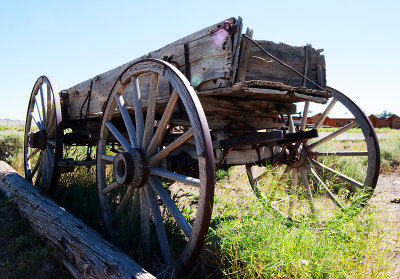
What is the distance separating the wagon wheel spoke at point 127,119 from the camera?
2491mm

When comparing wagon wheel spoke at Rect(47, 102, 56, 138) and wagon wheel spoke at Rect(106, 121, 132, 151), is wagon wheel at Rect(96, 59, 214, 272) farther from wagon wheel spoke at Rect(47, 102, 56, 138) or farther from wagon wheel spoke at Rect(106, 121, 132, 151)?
wagon wheel spoke at Rect(47, 102, 56, 138)

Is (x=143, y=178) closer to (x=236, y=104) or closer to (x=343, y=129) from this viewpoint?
(x=236, y=104)

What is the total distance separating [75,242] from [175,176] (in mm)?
903

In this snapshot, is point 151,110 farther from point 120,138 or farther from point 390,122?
point 390,122

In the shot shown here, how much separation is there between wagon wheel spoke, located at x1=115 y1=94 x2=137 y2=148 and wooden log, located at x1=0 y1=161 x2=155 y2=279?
76 centimetres

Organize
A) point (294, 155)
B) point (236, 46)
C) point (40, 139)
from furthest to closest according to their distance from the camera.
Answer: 1. point (40, 139)
2. point (294, 155)
3. point (236, 46)

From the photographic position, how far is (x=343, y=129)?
129 inches

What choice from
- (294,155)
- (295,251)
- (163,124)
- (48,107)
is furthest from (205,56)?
(48,107)

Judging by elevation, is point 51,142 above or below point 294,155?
above

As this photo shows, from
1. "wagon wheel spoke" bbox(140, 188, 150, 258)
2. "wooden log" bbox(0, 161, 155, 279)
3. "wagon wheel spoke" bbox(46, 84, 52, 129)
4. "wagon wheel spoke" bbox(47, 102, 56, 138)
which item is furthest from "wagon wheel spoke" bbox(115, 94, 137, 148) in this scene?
"wagon wheel spoke" bbox(46, 84, 52, 129)

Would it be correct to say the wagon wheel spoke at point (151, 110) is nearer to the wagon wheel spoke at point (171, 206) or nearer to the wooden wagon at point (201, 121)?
the wooden wagon at point (201, 121)

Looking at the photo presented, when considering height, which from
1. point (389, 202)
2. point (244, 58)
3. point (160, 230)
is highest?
point (244, 58)

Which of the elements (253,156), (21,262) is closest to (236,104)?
(253,156)

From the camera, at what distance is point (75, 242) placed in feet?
7.28
